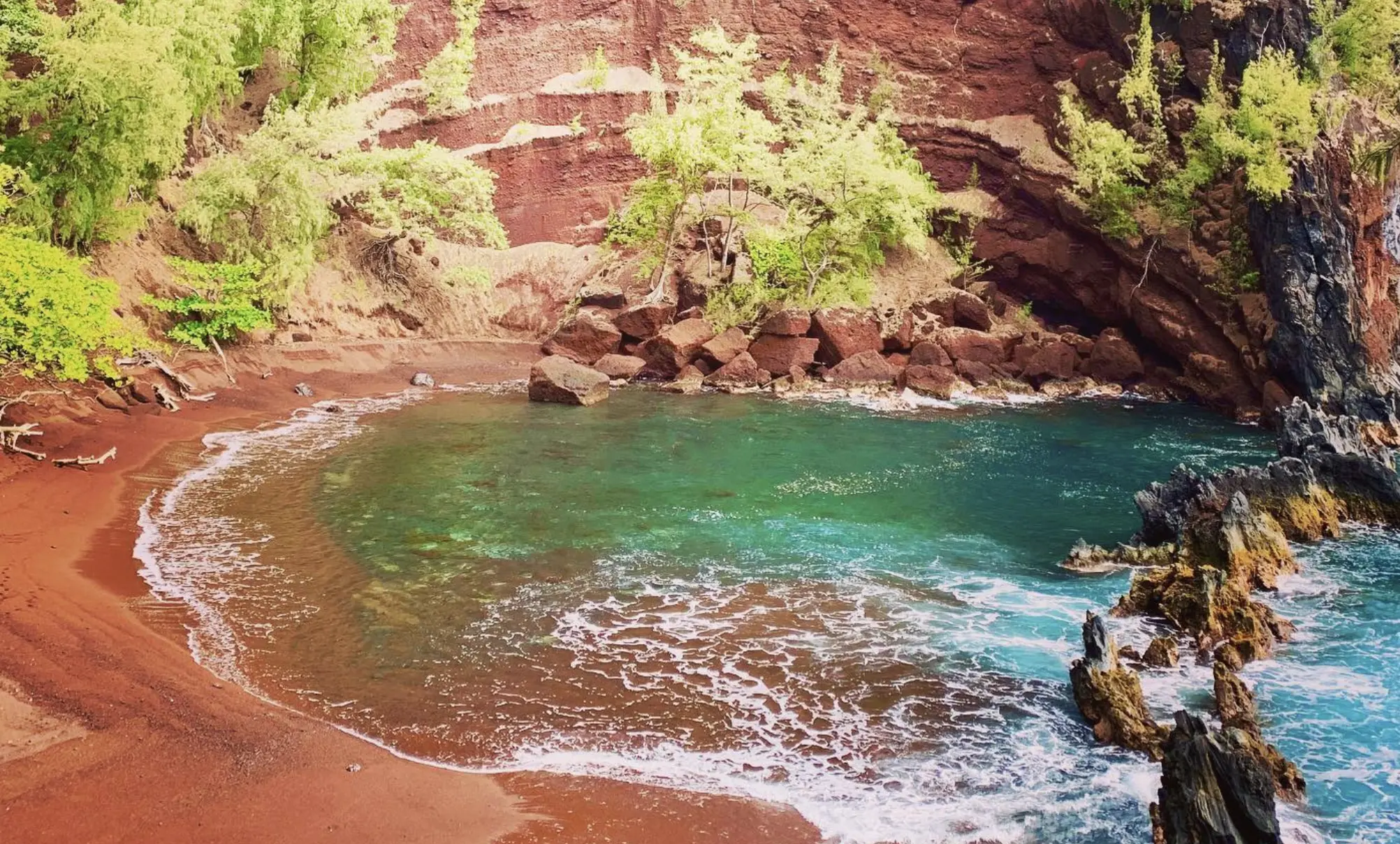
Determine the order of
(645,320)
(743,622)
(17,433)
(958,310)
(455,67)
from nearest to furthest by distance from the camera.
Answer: (743,622)
(17,433)
(645,320)
(958,310)
(455,67)

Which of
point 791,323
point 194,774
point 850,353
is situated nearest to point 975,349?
point 850,353

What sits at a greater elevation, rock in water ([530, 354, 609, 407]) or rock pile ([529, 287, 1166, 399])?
rock pile ([529, 287, 1166, 399])

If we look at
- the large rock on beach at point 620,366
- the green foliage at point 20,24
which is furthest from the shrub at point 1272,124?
the green foliage at point 20,24

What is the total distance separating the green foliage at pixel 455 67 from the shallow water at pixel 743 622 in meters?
22.5

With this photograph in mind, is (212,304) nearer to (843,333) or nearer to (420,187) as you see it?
(420,187)

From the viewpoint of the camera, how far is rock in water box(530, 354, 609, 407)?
29.1 m

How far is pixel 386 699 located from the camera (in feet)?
31.5

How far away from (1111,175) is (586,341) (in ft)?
67.8

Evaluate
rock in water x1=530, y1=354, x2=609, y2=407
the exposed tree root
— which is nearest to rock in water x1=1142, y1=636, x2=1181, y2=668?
rock in water x1=530, y1=354, x2=609, y2=407

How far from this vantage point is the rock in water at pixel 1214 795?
684 centimetres

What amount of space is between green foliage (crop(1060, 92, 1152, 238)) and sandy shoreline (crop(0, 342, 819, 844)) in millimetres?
33226

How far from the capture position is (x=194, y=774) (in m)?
7.91

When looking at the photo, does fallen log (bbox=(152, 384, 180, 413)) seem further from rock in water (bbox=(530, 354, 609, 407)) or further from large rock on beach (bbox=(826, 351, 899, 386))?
large rock on beach (bbox=(826, 351, 899, 386))

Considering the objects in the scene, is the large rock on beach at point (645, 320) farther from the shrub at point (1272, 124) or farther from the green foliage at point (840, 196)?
the shrub at point (1272, 124)
